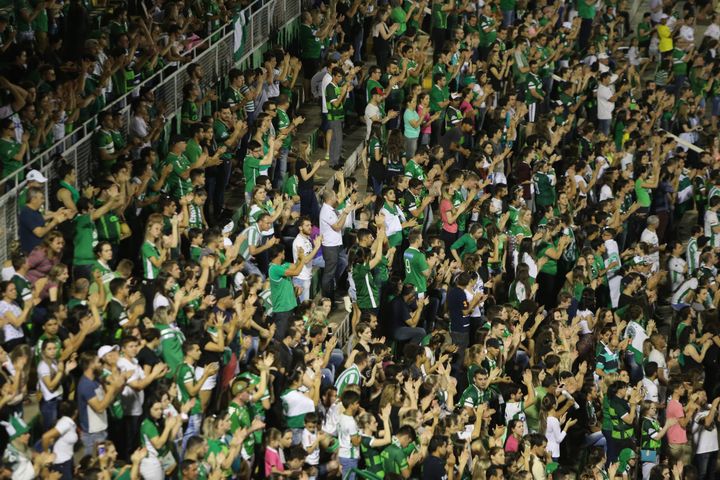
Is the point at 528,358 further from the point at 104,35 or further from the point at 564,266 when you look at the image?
the point at 104,35

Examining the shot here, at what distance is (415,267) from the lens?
45.9ft

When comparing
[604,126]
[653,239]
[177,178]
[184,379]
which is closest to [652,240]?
[653,239]

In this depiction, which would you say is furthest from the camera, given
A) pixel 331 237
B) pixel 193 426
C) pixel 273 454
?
pixel 331 237

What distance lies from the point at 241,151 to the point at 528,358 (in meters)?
3.72

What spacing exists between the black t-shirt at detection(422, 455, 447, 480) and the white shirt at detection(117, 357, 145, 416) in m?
2.40

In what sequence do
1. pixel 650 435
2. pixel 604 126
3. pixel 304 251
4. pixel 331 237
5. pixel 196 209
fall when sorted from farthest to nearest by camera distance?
pixel 604 126 < pixel 331 237 < pixel 650 435 < pixel 304 251 < pixel 196 209

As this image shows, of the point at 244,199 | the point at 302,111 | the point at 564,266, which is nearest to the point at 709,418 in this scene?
the point at 564,266

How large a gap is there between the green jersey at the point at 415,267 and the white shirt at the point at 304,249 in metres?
1.15

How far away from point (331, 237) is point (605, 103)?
23.9 feet

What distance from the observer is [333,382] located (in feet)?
40.5

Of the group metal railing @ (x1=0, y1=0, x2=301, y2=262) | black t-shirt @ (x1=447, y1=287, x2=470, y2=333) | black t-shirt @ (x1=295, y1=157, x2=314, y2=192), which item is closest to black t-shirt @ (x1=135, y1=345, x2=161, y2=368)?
metal railing @ (x1=0, y1=0, x2=301, y2=262)

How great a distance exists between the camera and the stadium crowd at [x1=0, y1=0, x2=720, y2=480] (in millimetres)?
10602

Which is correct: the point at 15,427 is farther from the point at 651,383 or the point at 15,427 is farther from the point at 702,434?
the point at 702,434

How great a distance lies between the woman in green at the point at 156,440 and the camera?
988cm
